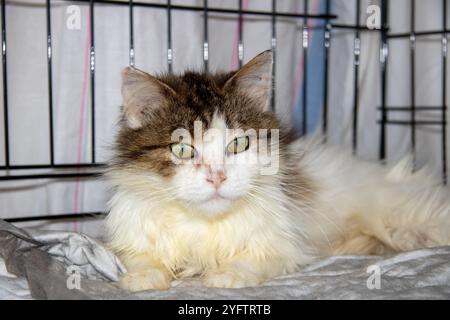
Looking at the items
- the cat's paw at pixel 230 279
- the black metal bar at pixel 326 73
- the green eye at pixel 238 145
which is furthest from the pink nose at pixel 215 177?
the black metal bar at pixel 326 73

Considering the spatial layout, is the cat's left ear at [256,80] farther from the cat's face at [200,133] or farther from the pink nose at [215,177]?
the pink nose at [215,177]

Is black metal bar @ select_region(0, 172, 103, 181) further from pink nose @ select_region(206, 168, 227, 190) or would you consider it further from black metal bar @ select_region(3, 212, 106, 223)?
pink nose @ select_region(206, 168, 227, 190)

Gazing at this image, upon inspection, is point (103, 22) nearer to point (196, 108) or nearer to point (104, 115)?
point (104, 115)

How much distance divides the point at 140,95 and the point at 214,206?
393mm

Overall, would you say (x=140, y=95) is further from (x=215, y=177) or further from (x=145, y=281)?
(x=145, y=281)

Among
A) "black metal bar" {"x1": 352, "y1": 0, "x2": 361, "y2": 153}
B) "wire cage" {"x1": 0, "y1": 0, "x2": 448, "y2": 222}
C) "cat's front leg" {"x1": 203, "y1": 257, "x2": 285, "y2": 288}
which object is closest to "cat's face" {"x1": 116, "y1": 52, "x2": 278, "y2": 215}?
"cat's front leg" {"x1": 203, "y1": 257, "x2": 285, "y2": 288}

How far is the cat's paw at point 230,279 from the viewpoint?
1.36 m

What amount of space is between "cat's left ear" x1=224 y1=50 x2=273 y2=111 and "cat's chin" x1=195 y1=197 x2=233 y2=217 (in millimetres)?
366

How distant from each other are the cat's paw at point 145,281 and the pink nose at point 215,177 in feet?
0.96

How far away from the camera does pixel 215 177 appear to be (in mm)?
1327

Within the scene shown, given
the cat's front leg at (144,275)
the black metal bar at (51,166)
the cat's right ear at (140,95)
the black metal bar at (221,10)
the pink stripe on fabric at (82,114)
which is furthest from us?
the pink stripe on fabric at (82,114)

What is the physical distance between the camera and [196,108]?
1.48 metres
